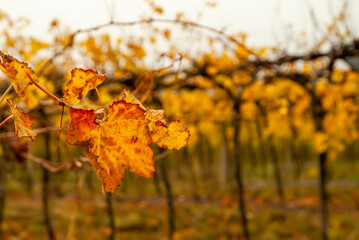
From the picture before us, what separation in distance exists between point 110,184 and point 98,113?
0.31ft

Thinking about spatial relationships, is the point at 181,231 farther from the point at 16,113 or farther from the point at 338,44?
the point at 16,113

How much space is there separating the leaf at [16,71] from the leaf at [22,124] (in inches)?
0.9

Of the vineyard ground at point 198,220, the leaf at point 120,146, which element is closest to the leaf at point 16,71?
the leaf at point 120,146

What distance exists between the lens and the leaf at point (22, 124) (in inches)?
16.6

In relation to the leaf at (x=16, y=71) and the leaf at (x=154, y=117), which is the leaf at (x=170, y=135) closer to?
the leaf at (x=154, y=117)

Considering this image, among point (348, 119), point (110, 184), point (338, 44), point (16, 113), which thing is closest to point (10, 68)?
point (16, 113)

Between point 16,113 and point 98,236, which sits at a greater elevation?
point 16,113

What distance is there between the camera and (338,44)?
15.2 feet

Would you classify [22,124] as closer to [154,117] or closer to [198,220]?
[154,117]

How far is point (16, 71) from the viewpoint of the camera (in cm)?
45

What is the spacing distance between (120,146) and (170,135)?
0.23 ft

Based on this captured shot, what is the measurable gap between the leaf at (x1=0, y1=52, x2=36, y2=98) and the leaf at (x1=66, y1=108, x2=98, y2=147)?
9 centimetres

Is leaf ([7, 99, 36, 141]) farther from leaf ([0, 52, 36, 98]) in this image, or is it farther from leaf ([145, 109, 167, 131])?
leaf ([145, 109, 167, 131])

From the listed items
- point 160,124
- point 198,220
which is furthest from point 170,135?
point 198,220
